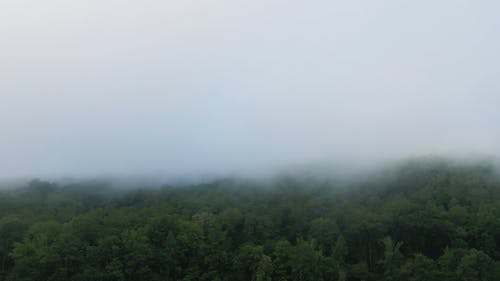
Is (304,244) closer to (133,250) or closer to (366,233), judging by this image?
(366,233)

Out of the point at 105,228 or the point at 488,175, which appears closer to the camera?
the point at 105,228

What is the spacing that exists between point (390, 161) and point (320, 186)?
3541cm

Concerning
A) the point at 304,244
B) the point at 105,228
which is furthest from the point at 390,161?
the point at 105,228

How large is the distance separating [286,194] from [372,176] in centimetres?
2868

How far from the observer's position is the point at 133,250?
2156 inches

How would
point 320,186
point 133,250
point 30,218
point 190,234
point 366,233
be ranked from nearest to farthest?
point 133,250 < point 190,234 < point 366,233 < point 30,218 < point 320,186

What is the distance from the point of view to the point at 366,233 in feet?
216

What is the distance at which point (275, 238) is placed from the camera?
6600cm

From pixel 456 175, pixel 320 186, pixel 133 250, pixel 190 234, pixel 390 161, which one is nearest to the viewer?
pixel 133 250

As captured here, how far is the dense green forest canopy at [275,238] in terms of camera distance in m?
52.6

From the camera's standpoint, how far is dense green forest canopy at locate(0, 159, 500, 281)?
52.6m

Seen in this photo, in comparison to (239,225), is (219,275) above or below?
below

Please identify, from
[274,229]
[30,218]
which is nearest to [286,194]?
[274,229]

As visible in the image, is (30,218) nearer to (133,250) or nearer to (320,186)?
(133,250)
